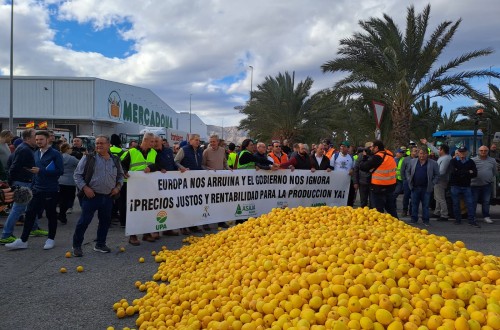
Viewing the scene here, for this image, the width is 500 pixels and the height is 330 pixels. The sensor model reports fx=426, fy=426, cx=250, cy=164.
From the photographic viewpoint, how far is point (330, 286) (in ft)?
11.1

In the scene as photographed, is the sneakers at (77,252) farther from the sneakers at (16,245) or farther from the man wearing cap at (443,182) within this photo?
the man wearing cap at (443,182)

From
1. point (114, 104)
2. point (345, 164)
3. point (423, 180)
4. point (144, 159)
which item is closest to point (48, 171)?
point (144, 159)

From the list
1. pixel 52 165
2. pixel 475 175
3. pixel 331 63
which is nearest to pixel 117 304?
pixel 52 165

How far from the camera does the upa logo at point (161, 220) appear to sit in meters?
7.49

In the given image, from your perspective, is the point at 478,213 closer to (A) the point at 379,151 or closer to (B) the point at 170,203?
(A) the point at 379,151

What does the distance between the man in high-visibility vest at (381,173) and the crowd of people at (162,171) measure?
19mm

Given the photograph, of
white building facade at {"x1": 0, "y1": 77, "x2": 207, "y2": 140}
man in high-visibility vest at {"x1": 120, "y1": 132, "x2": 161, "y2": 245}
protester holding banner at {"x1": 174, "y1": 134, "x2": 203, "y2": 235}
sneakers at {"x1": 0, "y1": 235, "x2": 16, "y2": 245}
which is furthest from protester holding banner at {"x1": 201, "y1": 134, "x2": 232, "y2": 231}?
white building facade at {"x1": 0, "y1": 77, "x2": 207, "y2": 140}

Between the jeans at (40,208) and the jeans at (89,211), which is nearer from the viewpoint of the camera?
the jeans at (89,211)

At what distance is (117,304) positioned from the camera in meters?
4.27

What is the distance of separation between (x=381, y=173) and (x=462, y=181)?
8.21 feet

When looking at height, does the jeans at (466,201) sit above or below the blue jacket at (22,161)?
below

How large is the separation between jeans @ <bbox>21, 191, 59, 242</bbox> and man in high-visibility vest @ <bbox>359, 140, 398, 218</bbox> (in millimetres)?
5528

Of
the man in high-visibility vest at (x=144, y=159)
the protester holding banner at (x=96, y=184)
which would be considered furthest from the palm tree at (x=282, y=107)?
the protester holding banner at (x=96, y=184)

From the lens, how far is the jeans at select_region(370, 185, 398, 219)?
8.41 m
